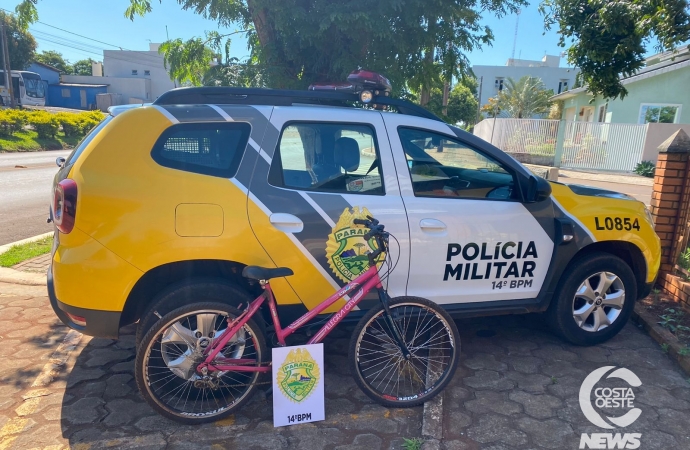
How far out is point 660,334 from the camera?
411 centimetres

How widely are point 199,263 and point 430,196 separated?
158cm

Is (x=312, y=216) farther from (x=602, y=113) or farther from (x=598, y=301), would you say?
(x=602, y=113)

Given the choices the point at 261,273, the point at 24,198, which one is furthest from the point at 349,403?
the point at 24,198

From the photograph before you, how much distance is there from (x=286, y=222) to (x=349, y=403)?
1.23 meters

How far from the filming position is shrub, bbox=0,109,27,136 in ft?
71.6

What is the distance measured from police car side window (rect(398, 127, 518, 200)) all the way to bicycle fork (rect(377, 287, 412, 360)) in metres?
0.77

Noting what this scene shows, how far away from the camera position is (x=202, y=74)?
259 inches

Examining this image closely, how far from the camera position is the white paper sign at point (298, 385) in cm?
293

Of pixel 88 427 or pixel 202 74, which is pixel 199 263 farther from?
pixel 202 74

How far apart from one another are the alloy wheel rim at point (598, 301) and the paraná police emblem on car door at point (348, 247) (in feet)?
5.98

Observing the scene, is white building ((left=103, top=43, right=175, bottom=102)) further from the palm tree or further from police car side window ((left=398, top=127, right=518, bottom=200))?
police car side window ((left=398, top=127, right=518, bottom=200))

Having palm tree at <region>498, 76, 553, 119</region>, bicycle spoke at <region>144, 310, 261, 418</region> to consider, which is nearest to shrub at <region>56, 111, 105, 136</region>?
bicycle spoke at <region>144, 310, 261, 418</region>

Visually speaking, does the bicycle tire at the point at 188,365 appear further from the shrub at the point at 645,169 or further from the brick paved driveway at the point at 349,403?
the shrub at the point at 645,169

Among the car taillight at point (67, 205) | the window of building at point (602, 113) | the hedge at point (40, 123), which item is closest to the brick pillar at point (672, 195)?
the car taillight at point (67, 205)
